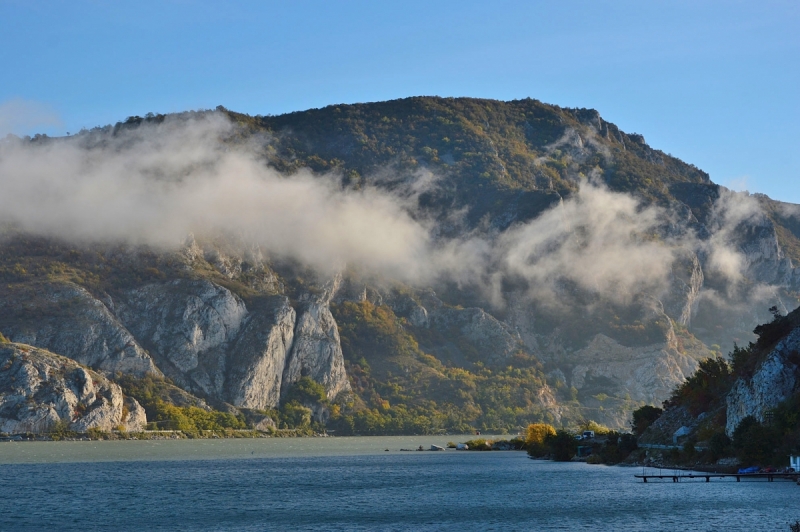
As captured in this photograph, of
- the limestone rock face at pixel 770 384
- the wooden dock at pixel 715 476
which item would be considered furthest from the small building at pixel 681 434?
the limestone rock face at pixel 770 384

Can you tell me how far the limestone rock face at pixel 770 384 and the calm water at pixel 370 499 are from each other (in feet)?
41.1

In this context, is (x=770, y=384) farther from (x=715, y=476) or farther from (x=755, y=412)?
(x=715, y=476)

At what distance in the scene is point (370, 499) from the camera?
373 ft

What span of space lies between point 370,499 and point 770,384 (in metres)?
51.4

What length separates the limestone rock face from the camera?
125688 mm

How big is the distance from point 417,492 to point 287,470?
134 ft

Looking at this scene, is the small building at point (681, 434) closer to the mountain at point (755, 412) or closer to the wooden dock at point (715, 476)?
the mountain at point (755, 412)

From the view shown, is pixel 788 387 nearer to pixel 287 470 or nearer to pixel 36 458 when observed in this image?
pixel 287 470

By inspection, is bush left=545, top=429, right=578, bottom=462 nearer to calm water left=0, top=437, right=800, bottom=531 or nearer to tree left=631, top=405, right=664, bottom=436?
tree left=631, top=405, right=664, bottom=436

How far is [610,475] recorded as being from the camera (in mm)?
139750

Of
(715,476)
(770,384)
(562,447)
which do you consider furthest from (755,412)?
(562,447)

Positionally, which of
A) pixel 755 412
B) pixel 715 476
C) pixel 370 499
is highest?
pixel 755 412

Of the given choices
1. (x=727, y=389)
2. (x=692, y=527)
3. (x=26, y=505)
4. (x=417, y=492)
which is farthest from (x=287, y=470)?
(x=692, y=527)

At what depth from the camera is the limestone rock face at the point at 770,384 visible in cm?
12569
